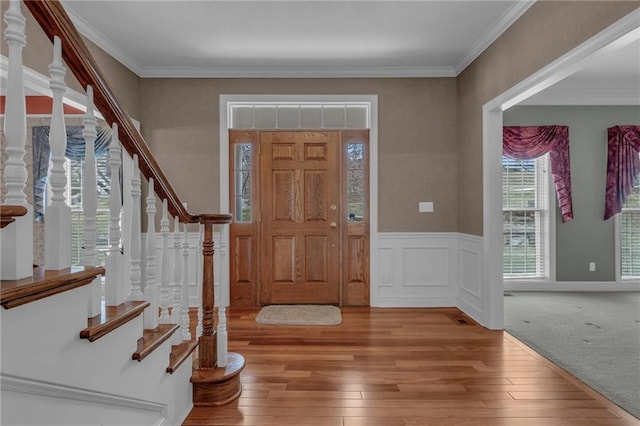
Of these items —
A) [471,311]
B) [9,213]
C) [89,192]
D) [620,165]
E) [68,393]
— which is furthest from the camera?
[620,165]

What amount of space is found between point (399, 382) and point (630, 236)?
462cm

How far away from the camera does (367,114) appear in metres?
4.21

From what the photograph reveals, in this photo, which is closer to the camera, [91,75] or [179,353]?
[91,75]

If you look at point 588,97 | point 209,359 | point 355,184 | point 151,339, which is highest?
point 588,97

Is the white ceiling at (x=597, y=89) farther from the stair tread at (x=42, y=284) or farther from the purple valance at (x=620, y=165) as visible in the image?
the stair tread at (x=42, y=284)

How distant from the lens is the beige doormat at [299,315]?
11.6 ft

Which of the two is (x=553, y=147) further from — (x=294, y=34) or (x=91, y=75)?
(x=91, y=75)

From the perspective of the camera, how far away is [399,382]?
2309mm

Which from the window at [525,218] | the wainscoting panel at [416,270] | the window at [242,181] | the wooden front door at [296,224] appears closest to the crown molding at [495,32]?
the wooden front door at [296,224]

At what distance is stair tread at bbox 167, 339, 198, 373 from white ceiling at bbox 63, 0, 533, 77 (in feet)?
8.26

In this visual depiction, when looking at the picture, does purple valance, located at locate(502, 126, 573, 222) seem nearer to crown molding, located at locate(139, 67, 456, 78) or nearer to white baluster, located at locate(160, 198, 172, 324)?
crown molding, located at locate(139, 67, 456, 78)

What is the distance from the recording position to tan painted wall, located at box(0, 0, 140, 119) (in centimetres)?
244

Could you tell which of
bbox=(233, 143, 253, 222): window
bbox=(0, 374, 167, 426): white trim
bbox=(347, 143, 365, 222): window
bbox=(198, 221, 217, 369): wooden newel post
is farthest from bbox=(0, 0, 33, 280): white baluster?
bbox=(347, 143, 365, 222): window

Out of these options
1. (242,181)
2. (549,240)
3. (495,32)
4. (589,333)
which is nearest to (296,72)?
(242,181)
